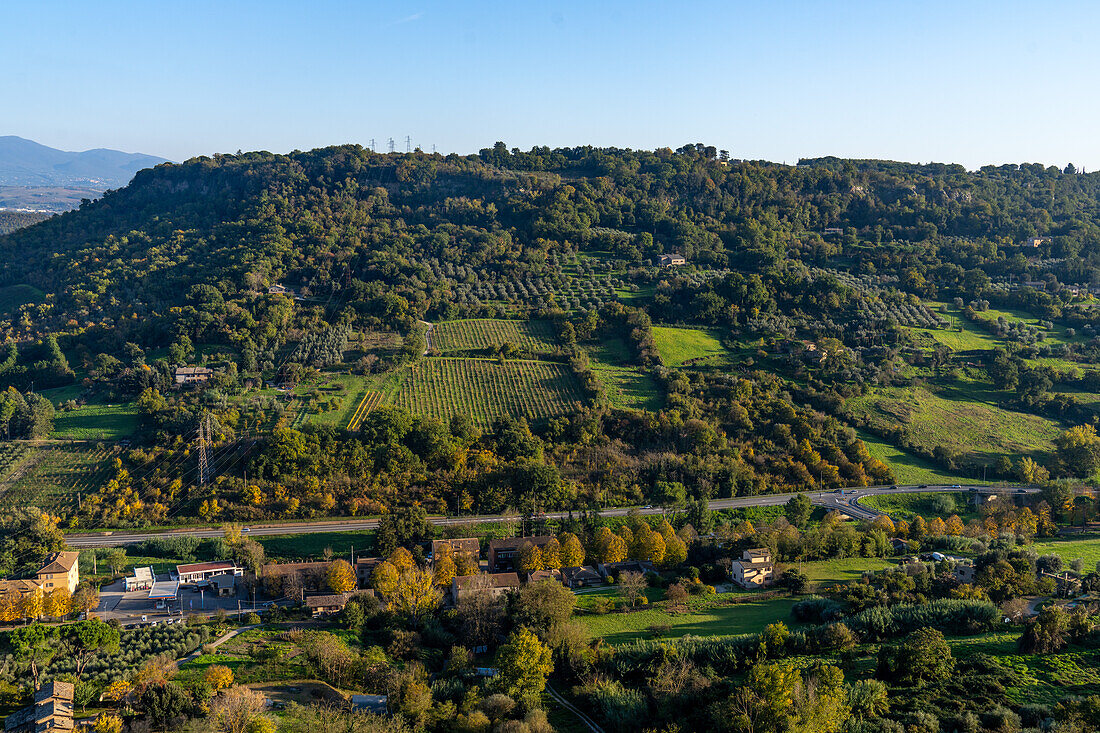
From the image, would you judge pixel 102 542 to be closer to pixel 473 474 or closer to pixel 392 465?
pixel 392 465

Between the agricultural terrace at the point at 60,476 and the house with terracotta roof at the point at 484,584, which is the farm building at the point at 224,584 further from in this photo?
the agricultural terrace at the point at 60,476

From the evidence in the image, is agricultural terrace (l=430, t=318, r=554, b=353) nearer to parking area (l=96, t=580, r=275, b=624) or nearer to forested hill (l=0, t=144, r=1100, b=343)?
forested hill (l=0, t=144, r=1100, b=343)

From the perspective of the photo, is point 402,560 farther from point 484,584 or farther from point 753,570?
point 753,570

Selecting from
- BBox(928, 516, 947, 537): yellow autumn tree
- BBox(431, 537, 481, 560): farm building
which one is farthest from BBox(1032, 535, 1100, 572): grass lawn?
BBox(431, 537, 481, 560): farm building

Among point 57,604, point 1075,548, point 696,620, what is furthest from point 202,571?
point 1075,548

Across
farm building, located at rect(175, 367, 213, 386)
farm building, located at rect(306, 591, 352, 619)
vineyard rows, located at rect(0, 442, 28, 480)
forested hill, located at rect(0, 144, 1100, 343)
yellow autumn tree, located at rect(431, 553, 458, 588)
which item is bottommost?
farm building, located at rect(306, 591, 352, 619)

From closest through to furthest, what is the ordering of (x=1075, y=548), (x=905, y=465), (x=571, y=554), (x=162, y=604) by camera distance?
1. (x=162, y=604)
2. (x=571, y=554)
3. (x=1075, y=548)
4. (x=905, y=465)
